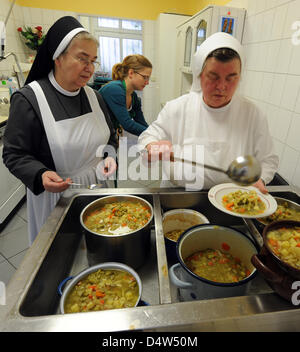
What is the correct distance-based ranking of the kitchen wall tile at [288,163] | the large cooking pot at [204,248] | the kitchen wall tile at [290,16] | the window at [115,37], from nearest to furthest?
the large cooking pot at [204,248]
the kitchen wall tile at [290,16]
the kitchen wall tile at [288,163]
the window at [115,37]

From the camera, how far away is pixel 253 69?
2.20 metres

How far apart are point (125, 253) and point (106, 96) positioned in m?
1.74

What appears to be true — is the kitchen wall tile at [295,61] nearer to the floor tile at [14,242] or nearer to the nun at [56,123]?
the nun at [56,123]

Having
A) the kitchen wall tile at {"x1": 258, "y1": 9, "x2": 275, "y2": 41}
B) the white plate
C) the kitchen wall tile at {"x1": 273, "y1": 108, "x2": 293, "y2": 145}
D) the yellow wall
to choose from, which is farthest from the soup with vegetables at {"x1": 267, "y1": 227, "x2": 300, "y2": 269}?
the yellow wall

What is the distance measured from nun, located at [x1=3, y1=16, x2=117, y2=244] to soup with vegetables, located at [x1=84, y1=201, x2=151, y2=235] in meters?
0.21

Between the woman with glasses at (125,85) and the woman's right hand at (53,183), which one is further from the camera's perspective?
the woman with glasses at (125,85)

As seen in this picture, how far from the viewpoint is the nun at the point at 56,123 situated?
3.63 feet

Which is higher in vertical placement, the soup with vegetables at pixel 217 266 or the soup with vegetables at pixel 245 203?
the soup with vegetables at pixel 245 203

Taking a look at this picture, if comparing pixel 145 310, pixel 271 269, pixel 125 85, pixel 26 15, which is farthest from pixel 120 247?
pixel 26 15

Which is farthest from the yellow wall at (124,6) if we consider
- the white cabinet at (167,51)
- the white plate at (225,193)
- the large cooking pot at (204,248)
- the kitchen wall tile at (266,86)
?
the large cooking pot at (204,248)

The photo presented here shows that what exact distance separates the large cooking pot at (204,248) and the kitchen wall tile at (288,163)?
1.20 metres

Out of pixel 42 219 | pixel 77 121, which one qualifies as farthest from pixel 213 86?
pixel 42 219

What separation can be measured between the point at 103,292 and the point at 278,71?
6.87 ft

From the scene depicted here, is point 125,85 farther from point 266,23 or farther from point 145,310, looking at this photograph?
point 145,310
